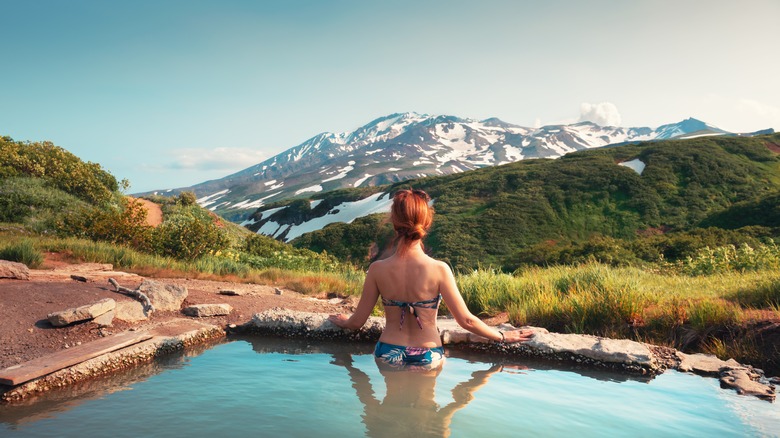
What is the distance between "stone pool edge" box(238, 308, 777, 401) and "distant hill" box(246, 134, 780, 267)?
2809 centimetres

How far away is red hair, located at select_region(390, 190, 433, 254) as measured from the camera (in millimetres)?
3977

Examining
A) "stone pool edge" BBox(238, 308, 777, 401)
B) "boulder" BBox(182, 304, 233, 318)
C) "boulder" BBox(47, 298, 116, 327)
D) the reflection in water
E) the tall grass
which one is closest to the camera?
the reflection in water

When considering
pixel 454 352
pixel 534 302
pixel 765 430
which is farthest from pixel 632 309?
pixel 765 430

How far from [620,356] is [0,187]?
23309mm

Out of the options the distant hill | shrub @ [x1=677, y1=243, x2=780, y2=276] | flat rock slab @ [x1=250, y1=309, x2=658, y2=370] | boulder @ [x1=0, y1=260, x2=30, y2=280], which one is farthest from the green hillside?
the distant hill

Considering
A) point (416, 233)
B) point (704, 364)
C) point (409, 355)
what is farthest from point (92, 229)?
point (704, 364)

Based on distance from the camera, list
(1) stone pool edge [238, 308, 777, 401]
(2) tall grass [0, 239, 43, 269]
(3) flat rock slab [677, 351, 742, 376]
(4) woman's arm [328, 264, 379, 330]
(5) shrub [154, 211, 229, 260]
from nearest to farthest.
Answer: (4) woman's arm [328, 264, 379, 330], (1) stone pool edge [238, 308, 777, 401], (3) flat rock slab [677, 351, 742, 376], (2) tall grass [0, 239, 43, 269], (5) shrub [154, 211, 229, 260]

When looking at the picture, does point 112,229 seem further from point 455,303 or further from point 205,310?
point 455,303

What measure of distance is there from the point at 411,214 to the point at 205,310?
5.79m

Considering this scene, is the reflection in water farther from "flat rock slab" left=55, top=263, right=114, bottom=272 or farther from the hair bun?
"flat rock slab" left=55, top=263, right=114, bottom=272

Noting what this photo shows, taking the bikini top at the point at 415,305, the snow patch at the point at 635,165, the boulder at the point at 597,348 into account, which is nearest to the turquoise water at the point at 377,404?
the boulder at the point at 597,348

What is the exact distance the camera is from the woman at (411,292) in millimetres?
4031

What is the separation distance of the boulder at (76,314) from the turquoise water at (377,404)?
5.84 feet

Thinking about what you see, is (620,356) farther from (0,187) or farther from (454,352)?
(0,187)
